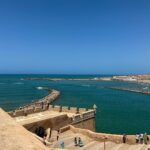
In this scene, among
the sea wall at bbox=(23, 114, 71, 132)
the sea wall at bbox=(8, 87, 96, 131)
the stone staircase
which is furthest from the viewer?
the sea wall at bbox=(8, 87, 96, 131)

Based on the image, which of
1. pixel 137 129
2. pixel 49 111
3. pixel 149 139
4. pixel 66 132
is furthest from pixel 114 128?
pixel 149 139

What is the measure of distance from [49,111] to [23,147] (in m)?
28.9

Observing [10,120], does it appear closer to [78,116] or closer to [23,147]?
[23,147]

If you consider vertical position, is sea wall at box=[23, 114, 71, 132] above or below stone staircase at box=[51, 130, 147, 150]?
above

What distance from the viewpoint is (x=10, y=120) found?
548cm

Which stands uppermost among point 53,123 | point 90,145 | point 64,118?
point 64,118

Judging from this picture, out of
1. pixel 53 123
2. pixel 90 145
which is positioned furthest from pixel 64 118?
pixel 90 145

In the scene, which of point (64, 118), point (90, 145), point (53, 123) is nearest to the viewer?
point (90, 145)

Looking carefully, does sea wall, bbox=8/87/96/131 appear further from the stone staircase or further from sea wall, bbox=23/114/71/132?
the stone staircase

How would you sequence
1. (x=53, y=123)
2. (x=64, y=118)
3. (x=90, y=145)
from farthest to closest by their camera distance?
(x=64, y=118), (x=53, y=123), (x=90, y=145)

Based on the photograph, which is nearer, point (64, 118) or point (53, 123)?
point (53, 123)

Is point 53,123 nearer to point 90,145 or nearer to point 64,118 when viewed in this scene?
point 64,118

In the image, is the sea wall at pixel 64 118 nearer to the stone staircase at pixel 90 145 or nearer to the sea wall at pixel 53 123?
the sea wall at pixel 53 123

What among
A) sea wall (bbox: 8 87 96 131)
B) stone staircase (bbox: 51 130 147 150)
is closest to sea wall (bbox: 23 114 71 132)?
sea wall (bbox: 8 87 96 131)
